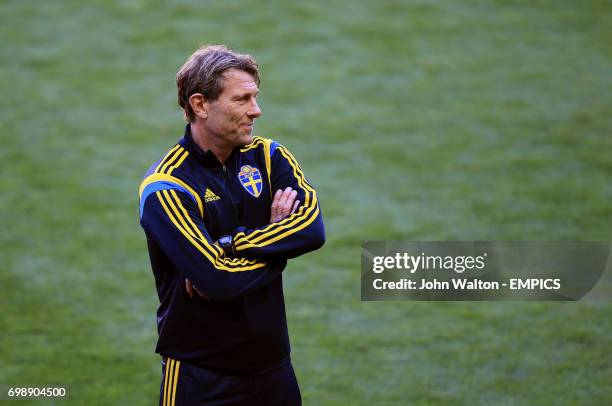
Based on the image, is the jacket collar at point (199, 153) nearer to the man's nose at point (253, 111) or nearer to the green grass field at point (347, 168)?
the man's nose at point (253, 111)

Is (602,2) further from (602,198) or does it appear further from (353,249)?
(353,249)

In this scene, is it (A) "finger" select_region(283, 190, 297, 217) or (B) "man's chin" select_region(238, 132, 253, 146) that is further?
(A) "finger" select_region(283, 190, 297, 217)

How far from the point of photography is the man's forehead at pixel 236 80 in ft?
10.7

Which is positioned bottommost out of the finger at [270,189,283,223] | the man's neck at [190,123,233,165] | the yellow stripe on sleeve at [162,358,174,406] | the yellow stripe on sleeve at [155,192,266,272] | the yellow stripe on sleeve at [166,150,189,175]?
the yellow stripe on sleeve at [162,358,174,406]

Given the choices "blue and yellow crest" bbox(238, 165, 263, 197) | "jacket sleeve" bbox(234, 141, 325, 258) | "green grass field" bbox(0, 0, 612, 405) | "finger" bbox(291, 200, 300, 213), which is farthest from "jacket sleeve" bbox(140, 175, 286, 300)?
"green grass field" bbox(0, 0, 612, 405)

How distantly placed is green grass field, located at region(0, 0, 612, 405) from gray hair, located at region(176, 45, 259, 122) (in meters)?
2.88

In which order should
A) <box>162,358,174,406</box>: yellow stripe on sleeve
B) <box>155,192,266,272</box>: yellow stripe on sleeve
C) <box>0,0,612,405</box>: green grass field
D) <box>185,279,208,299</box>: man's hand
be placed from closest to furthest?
<box>155,192,266,272</box>: yellow stripe on sleeve → <box>185,279,208,299</box>: man's hand → <box>162,358,174,406</box>: yellow stripe on sleeve → <box>0,0,612,405</box>: green grass field

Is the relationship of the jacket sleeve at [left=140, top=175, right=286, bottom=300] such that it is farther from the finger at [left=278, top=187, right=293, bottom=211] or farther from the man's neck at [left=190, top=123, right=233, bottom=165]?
the finger at [left=278, top=187, right=293, bottom=211]

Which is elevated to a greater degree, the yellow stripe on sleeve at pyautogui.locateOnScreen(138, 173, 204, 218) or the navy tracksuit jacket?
the yellow stripe on sleeve at pyautogui.locateOnScreen(138, 173, 204, 218)

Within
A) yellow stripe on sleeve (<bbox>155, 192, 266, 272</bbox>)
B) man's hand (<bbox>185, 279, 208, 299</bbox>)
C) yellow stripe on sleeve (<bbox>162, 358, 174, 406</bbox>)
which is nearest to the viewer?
yellow stripe on sleeve (<bbox>155, 192, 266, 272</bbox>)

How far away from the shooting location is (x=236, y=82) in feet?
10.8

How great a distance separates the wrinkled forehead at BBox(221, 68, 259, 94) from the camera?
327cm

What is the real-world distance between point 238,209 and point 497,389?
2.88 m

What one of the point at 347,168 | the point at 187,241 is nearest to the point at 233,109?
the point at 187,241
